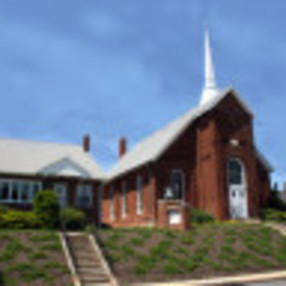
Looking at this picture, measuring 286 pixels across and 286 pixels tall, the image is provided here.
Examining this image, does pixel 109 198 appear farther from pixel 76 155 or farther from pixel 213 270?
pixel 213 270

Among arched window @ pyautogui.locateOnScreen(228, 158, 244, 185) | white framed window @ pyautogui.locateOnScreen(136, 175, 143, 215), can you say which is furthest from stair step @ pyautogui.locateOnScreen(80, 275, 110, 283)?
arched window @ pyautogui.locateOnScreen(228, 158, 244, 185)

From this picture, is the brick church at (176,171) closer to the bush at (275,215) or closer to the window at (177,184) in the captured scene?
the window at (177,184)

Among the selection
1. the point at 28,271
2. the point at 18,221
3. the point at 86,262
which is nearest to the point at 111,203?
the point at 18,221

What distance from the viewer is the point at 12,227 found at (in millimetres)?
24672

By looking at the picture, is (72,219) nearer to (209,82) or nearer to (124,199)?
(124,199)

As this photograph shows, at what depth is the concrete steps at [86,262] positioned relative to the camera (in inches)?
684

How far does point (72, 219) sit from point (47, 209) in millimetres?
1816

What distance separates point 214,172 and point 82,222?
423 inches

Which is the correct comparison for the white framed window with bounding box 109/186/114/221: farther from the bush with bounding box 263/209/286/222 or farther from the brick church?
the bush with bounding box 263/209/286/222

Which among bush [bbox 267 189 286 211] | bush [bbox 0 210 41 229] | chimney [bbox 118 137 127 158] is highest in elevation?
chimney [bbox 118 137 127 158]

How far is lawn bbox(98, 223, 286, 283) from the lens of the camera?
62.8 ft

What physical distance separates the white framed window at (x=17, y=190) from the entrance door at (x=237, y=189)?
1448 cm

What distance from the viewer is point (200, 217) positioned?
1167 inches

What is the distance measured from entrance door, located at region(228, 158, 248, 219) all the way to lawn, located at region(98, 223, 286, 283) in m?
7.05
